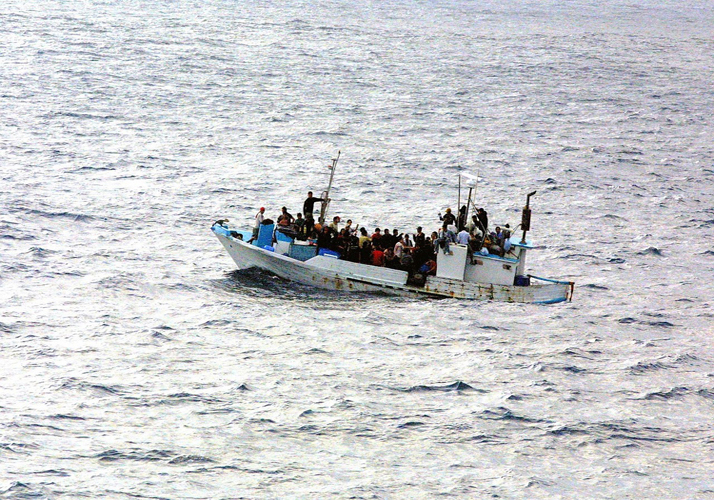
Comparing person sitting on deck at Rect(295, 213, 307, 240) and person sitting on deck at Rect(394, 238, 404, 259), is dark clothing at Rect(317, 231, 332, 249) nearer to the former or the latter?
person sitting on deck at Rect(295, 213, 307, 240)

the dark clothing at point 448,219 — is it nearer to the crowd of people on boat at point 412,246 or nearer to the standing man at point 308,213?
the crowd of people on boat at point 412,246

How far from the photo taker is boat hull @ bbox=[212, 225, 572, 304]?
36.6m

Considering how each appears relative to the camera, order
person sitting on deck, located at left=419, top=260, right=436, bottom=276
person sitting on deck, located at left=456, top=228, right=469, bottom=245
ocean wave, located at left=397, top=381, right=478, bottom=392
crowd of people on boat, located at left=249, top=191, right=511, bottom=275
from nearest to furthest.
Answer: ocean wave, located at left=397, top=381, right=478, bottom=392
person sitting on deck, located at left=456, top=228, right=469, bottom=245
crowd of people on boat, located at left=249, top=191, right=511, bottom=275
person sitting on deck, located at left=419, top=260, right=436, bottom=276

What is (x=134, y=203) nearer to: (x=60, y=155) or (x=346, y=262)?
(x=60, y=155)

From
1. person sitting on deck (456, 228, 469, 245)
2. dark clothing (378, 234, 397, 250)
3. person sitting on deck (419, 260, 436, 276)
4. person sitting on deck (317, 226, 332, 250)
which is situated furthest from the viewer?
dark clothing (378, 234, 397, 250)

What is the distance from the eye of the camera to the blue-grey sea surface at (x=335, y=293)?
82.0 ft

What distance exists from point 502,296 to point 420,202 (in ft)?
51.7

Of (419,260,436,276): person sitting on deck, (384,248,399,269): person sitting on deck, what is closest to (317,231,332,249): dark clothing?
(384,248,399,269): person sitting on deck

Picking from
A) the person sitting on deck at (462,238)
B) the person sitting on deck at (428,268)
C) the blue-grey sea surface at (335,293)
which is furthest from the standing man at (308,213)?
the person sitting on deck at (462,238)

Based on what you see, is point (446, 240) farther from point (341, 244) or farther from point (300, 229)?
point (300, 229)

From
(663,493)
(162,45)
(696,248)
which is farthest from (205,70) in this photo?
(663,493)

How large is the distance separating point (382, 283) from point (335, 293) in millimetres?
1690

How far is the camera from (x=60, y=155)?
5750 cm

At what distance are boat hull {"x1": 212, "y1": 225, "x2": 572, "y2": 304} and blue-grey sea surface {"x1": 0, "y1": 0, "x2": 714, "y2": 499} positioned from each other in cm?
49
